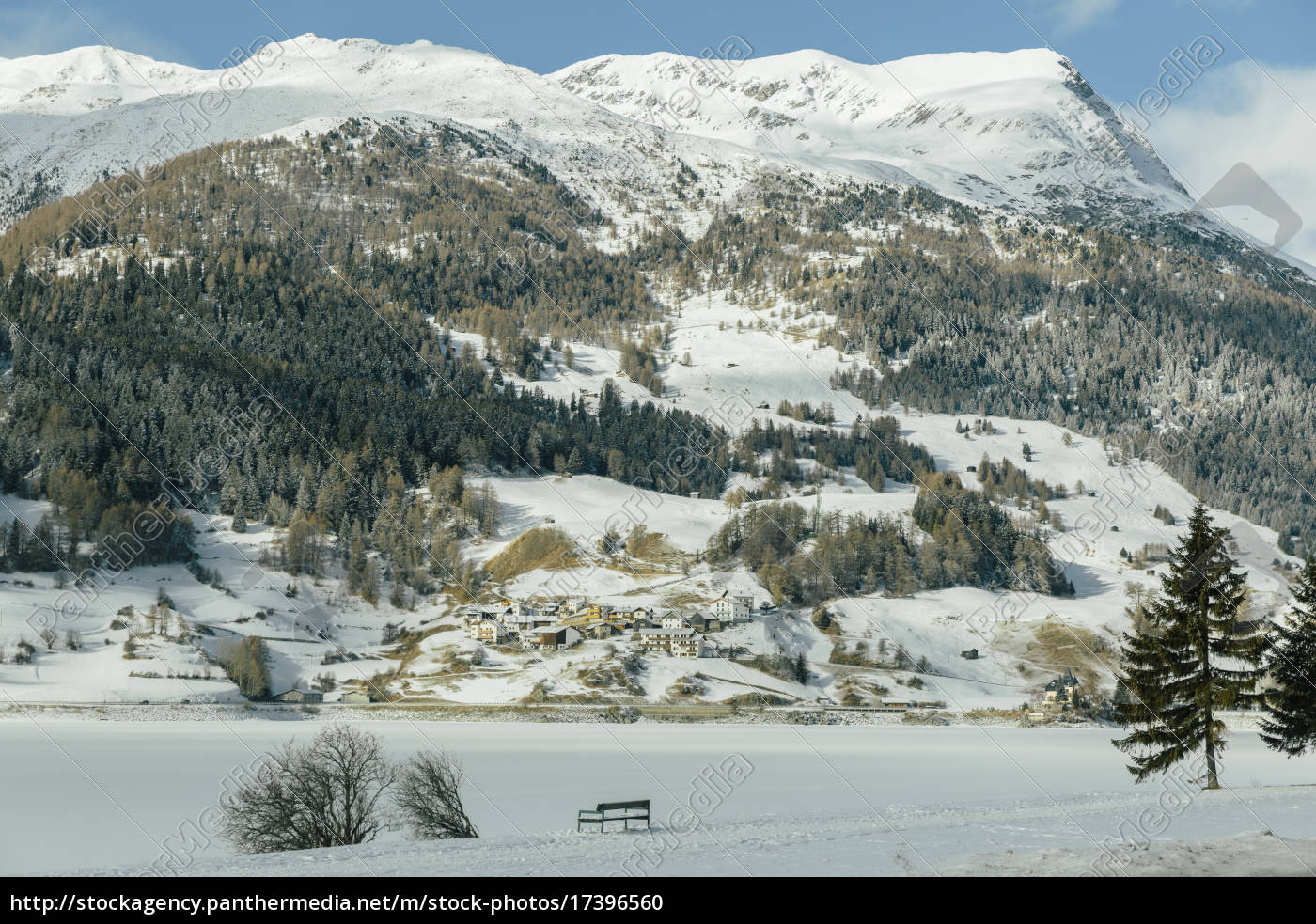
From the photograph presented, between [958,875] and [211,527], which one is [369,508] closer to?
[211,527]

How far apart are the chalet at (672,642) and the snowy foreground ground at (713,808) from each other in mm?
36630

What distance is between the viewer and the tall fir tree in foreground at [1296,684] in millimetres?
34562

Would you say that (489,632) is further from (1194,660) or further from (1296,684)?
(1296,684)

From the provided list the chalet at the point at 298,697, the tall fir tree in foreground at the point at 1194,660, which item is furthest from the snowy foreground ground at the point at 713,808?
the chalet at the point at 298,697

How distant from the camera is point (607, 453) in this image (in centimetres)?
17962

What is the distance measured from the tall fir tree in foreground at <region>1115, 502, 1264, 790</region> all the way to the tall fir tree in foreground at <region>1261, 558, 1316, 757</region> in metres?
2.64

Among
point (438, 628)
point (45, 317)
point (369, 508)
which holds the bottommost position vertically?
point (438, 628)

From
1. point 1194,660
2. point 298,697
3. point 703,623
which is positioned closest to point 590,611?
point 703,623

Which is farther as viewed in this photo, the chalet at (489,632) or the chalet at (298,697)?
the chalet at (489,632)

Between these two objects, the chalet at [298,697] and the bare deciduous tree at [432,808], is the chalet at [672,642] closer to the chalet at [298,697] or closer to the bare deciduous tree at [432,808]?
the chalet at [298,697]

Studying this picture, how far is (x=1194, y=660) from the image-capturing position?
3306 centimetres
